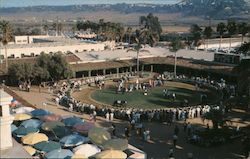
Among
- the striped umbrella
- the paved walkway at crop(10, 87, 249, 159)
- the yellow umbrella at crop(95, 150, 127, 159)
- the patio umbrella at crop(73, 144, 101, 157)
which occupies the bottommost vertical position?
the paved walkway at crop(10, 87, 249, 159)

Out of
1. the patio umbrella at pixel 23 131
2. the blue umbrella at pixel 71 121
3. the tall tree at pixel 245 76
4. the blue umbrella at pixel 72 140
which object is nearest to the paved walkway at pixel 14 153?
the blue umbrella at pixel 72 140

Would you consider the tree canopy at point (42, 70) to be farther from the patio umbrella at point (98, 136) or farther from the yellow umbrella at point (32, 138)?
the patio umbrella at point (98, 136)

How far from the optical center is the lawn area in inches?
1567

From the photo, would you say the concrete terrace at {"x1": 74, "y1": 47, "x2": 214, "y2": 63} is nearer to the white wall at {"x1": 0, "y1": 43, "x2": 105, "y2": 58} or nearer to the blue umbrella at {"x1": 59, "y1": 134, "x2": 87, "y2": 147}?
the white wall at {"x1": 0, "y1": 43, "x2": 105, "y2": 58}

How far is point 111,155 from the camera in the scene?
2055 centimetres

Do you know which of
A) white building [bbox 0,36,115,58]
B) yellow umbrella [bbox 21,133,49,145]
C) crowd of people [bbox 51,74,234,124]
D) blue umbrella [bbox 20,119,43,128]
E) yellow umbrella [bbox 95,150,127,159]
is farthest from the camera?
white building [bbox 0,36,115,58]

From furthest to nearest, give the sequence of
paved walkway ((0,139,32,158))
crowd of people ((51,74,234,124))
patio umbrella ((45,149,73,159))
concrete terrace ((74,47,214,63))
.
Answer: concrete terrace ((74,47,214,63)) < crowd of people ((51,74,234,124)) < patio umbrella ((45,149,73,159)) < paved walkway ((0,139,32,158))

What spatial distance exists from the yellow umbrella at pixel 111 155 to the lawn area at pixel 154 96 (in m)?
17.8

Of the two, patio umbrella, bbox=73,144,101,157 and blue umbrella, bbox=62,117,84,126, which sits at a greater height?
blue umbrella, bbox=62,117,84,126

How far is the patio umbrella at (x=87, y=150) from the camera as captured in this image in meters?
21.7

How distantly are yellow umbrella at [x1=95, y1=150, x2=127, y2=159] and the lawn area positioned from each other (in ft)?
58.3

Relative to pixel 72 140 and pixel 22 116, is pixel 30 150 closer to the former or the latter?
pixel 72 140

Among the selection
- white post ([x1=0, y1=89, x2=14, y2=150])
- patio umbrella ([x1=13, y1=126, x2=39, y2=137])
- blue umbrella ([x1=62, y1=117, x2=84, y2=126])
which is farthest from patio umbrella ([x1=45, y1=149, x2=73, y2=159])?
blue umbrella ([x1=62, y1=117, x2=84, y2=126])

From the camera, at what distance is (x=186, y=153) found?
84.0 feet
